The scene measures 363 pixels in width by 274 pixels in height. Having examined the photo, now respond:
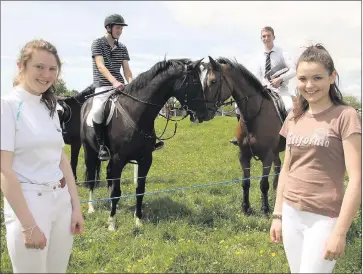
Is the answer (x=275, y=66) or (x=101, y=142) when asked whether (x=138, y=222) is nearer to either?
(x=101, y=142)

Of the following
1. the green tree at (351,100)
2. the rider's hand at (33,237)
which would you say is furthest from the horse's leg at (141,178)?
the rider's hand at (33,237)

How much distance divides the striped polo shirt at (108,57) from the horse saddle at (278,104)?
8.25 ft

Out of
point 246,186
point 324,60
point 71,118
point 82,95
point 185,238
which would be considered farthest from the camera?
point 71,118

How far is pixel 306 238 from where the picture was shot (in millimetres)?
2174

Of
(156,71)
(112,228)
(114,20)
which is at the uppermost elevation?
(114,20)

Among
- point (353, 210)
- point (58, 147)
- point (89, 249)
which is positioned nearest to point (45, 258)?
point (58, 147)

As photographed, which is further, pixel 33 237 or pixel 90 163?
pixel 90 163

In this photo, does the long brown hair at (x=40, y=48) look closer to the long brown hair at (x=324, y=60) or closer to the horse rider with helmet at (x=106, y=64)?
the long brown hair at (x=324, y=60)

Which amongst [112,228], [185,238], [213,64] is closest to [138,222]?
[112,228]

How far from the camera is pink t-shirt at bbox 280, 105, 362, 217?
2111mm

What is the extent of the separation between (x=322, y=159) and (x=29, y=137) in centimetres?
176

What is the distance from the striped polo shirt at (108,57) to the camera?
5.55 m

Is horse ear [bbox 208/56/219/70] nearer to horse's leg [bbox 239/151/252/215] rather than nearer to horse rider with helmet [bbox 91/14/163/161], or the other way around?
horse rider with helmet [bbox 91/14/163/161]

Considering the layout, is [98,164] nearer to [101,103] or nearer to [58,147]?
[101,103]
